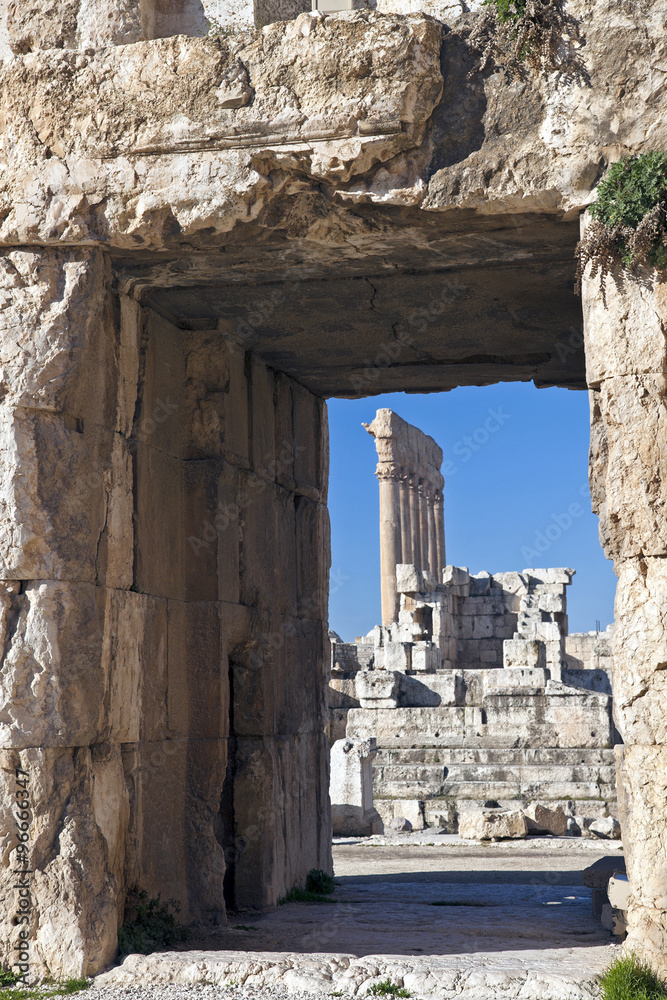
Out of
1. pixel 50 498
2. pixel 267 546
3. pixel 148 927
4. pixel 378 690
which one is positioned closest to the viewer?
Answer: pixel 50 498

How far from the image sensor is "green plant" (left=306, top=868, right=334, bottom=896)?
9.33 meters

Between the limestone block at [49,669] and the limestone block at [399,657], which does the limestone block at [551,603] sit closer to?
the limestone block at [399,657]

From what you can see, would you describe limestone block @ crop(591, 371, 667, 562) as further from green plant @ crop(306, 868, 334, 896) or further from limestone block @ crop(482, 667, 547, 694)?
limestone block @ crop(482, 667, 547, 694)

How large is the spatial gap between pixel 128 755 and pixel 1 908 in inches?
46.5

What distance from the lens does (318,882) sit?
9398 millimetres

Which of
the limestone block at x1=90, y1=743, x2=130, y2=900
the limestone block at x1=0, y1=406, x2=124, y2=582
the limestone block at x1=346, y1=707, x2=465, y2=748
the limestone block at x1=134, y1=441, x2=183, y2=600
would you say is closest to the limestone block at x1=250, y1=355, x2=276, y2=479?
the limestone block at x1=134, y1=441, x2=183, y2=600

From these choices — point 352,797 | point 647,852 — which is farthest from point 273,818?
point 352,797

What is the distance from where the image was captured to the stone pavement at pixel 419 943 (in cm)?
555

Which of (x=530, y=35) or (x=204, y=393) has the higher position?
(x=530, y=35)

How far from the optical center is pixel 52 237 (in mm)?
6375

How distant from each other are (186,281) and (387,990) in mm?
4513

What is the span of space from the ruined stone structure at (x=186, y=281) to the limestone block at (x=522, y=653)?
13.6 m

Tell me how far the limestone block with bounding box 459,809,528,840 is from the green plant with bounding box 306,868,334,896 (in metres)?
5.23

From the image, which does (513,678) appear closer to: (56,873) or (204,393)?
(204,393)
